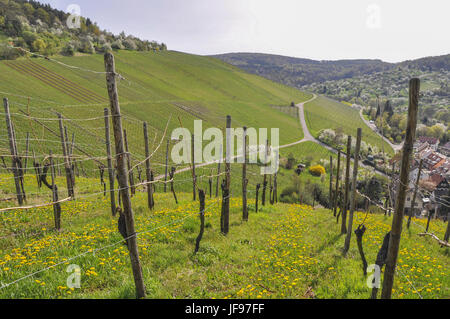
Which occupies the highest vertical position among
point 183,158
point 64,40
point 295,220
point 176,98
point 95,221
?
point 64,40

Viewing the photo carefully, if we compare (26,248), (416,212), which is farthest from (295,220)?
(416,212)

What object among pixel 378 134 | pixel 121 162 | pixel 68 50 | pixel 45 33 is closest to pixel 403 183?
pixel 121 162

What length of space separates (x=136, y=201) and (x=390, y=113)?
9700 centimetres

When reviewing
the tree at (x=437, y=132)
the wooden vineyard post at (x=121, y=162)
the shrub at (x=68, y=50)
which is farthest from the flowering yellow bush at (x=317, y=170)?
the shrub at (x=68, y=50)

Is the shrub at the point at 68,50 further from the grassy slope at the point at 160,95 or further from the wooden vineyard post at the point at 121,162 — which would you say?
the wooden vineyard post at the point at 121,162

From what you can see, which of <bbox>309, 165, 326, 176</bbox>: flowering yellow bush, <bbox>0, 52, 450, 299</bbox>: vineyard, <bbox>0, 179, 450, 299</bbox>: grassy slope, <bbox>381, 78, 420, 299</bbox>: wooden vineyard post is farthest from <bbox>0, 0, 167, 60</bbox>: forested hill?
<bbox>309, 165, 326, 176</bbox>: flowering yellow bush

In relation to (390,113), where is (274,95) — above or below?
above

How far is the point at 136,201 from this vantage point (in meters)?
13.7

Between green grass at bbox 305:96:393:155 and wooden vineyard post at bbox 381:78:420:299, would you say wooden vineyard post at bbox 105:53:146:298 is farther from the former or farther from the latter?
green grass at bbox 305:96:393:155

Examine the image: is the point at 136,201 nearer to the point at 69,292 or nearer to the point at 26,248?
the point at 26,248

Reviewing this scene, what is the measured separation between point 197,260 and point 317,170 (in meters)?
54.4

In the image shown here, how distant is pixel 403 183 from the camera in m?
4.65

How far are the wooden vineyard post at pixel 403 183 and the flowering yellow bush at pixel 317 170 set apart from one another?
179 feet

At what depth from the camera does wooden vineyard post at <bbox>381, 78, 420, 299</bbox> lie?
4312mm
